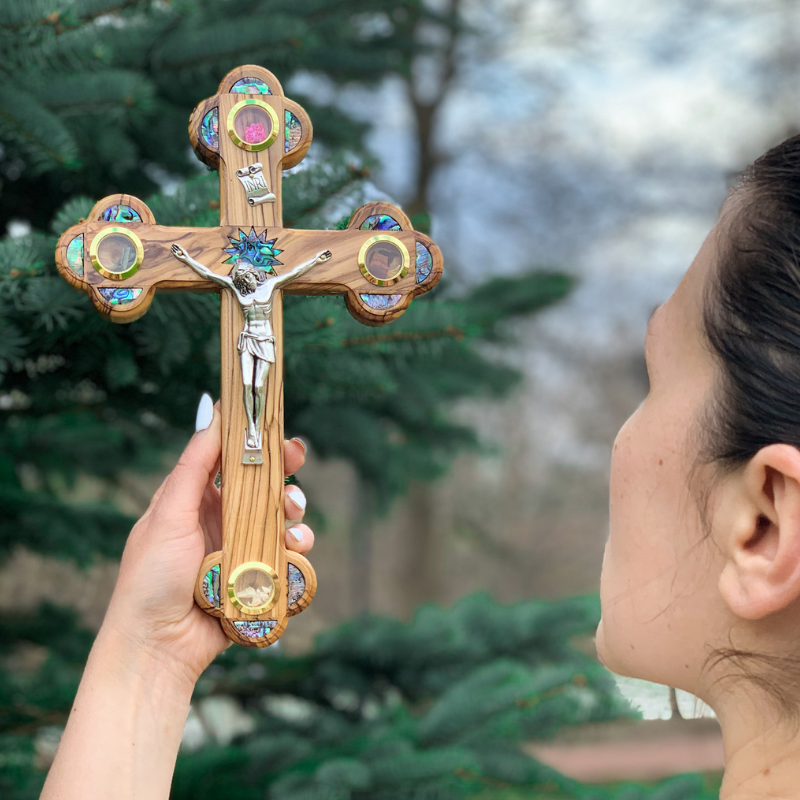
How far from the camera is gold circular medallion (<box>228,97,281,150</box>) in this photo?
122cm

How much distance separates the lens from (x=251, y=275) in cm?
120

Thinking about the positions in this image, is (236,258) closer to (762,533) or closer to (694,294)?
(694,294)

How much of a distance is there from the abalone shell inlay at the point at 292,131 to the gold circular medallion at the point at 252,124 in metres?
0.02

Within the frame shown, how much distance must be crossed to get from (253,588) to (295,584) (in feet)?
0.22

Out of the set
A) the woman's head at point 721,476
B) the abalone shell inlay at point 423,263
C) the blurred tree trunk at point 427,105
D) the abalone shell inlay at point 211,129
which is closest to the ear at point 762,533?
the woman's head at point 721,476

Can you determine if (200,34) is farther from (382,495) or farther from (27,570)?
(27,570)

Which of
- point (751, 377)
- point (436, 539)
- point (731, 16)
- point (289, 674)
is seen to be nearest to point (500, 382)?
point (289, 674)

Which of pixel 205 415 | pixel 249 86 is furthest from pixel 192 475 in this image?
pixel 249 86

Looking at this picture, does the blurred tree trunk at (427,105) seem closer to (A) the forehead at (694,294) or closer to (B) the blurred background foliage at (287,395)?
(B) the blurred background foliage at (287,395)

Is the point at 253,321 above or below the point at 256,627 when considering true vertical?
above

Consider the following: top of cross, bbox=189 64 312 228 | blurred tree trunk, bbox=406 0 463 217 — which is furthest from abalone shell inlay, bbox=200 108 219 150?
blurred tree trunk, bbox=406 0 463 217

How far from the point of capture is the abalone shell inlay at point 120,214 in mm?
1184

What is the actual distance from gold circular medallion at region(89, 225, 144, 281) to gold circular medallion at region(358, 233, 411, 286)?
0.32 metres

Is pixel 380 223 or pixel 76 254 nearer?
pixel 76 254
